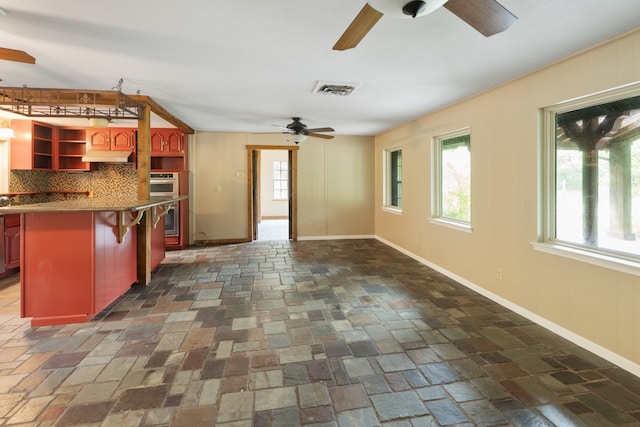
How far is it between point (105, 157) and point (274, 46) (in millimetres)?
4577

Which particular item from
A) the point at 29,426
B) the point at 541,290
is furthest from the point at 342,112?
the point at 29,426

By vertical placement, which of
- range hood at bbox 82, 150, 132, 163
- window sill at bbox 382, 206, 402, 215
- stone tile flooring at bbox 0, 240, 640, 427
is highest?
range hood at bbox 82, 150, 132, 163

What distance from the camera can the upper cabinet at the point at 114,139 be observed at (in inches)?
223

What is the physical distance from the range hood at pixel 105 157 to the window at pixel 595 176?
6086 millimetres

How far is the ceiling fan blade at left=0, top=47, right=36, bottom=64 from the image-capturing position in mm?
2432

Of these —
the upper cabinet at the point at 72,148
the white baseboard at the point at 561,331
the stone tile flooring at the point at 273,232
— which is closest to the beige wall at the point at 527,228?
the white baseboard at the point at 561,331

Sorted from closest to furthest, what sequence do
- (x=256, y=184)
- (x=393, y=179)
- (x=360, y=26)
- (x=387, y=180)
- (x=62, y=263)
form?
(x=360, y=26) → (x=62, y=263) → (x=393, y=179) → (x=387, y=180) → (x=256, y=184)

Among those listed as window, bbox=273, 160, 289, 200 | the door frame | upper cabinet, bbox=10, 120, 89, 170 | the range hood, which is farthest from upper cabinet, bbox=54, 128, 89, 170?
window, bbox=273, 160, 289, 200

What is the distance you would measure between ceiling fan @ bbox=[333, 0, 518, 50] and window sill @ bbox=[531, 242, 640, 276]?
71.0 inches

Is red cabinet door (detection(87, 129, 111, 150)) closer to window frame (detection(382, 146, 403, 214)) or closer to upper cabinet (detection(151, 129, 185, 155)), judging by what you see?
upper cabinet (detection(151, 129, 185, 155))

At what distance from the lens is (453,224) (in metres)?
4.15

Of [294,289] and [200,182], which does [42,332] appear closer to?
[294,289]

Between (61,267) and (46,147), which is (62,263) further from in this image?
(46,147)

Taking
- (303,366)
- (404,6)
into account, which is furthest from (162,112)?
(404,6)
